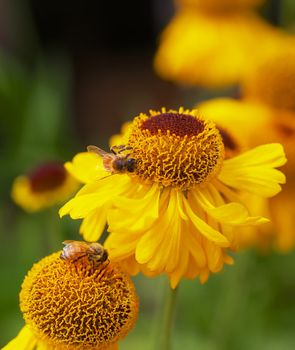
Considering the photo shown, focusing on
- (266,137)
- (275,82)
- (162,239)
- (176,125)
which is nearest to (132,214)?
(162,239)

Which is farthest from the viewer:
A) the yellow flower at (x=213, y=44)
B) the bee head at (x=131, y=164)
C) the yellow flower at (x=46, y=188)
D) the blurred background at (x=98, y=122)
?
the yellow flower at (x=213, y=44)

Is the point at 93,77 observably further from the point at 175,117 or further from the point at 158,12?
the point at 175,117

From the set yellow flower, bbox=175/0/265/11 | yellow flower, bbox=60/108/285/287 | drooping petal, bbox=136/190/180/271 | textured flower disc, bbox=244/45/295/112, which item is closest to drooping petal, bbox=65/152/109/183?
yellow flower, bbox=60/108/285/287

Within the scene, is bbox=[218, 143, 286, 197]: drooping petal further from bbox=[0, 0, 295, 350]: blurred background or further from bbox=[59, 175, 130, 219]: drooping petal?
bbox=[0, 0, 295, 350]: blurred background

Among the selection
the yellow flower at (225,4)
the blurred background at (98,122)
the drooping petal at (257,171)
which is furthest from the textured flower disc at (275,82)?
the yellow flower at (225,4)

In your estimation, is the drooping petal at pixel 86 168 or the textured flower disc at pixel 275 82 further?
the textured flower disc at pixel 275 82

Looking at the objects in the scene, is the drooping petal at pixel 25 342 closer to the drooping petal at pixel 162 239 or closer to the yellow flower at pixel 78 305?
the yellow flower at pixel 78 305

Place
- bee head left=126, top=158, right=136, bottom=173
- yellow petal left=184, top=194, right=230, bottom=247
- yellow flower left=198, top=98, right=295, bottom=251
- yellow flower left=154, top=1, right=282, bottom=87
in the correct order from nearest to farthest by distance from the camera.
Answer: yellow petal left=184, top=194, right=230, bottom=247, bee head left=126, top=158, right=136, bottom=173, yellow flower left=198, top=98, right=295, bottom=251, yellow flower left=154, top=1, right=282, bottom=87

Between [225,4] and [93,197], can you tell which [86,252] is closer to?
[93,197]

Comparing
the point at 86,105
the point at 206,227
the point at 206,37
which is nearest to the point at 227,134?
the point at 206,227
